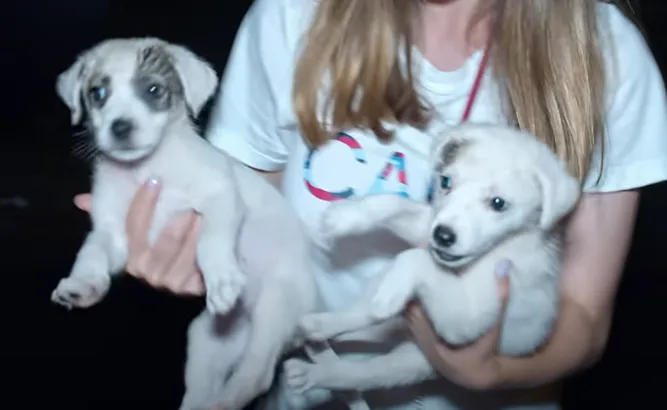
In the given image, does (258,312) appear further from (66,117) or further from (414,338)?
(66,117)

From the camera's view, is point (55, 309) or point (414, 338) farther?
point (55, 309)

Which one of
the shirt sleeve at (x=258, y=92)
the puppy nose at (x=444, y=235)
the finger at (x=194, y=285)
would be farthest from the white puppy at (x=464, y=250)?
the shirt sleeve at (x=258, y=92)

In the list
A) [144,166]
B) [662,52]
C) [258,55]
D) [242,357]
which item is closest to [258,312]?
[242,357]

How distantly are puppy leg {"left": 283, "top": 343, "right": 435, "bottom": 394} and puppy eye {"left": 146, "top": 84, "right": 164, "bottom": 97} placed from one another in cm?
26

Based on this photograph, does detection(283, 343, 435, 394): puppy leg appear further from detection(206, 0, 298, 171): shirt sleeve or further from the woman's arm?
detection(206, 0, 298, 171): shirt sleeve

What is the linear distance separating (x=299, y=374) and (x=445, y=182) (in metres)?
0.21

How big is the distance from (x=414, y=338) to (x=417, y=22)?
0.35 metres

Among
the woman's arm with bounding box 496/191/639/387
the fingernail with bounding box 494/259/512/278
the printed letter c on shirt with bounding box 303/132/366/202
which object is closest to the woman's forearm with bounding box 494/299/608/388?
the woman's arm with bounding box 496/191/639/387

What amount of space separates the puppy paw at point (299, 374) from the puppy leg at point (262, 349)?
0.02 m

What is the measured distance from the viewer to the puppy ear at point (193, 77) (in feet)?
2.81

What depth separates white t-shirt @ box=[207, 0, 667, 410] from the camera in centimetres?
87

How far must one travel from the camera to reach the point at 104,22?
1.07m

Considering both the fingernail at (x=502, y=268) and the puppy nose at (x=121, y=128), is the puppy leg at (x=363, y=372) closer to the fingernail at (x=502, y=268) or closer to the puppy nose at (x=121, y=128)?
the fingernail at (x=502, y=268)

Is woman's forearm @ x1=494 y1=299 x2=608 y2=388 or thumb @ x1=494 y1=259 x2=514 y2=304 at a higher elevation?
thumb @ x1=494 y1=259 x2=514 y2=304
